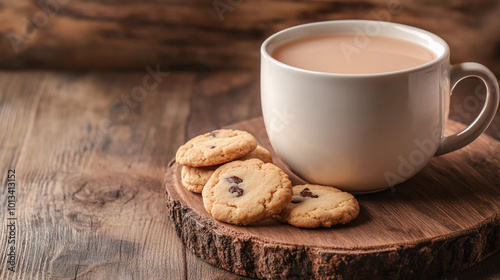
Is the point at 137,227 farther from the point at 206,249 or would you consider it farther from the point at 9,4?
the point at 9,4

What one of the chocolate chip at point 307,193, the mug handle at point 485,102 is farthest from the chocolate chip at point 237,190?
the mug handle at point 485,102

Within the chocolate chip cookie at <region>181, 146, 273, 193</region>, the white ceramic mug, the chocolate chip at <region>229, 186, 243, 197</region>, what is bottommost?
the chocolate chip cookie at <region>181, 146, 273, 193</region>

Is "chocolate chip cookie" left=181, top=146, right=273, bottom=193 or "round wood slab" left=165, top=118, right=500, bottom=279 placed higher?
"round wood slab" left=165, top=118, right=500, bottom=279

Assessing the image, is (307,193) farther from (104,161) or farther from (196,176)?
(104,161)

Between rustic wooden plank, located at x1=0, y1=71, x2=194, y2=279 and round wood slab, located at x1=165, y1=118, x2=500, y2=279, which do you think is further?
rustic wooden plank, located at x1=0, y1=71, x2=194, y2=279

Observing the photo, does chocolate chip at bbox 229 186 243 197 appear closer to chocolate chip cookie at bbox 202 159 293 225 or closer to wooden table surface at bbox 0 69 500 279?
chocolate chip cookie at bbox 202 159 293 225

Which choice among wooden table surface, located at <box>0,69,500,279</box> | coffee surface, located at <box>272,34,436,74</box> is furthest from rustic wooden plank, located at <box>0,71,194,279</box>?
coffee surface, located at <box>272,34,436,74</box>

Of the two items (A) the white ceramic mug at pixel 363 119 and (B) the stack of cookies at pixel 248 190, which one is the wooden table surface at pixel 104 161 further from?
(A) the white ceramic mug at pixel 363 119

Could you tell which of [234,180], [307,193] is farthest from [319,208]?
[234,180]
